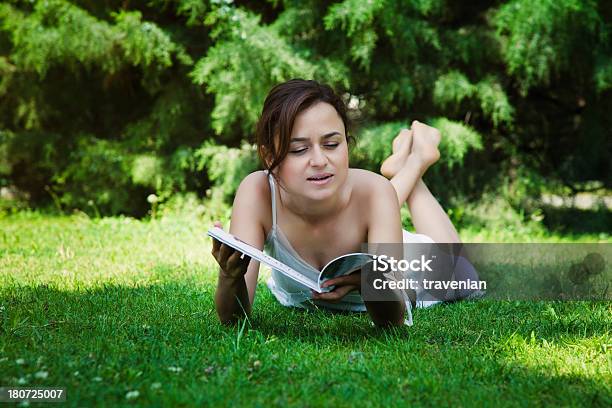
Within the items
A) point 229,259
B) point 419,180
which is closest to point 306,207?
point 229,259

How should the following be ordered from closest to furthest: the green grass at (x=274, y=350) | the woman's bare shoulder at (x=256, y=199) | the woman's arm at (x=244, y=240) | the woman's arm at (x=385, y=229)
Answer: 1. the green grass at (x=274, y=350)
2. the woman's arm at (x=244, y=240)
3. the woman's arm at (x=385, y=229)
4. the woman's bare shoulder at (x=256, y=199)

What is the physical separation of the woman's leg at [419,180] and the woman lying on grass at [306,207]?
2.61ft

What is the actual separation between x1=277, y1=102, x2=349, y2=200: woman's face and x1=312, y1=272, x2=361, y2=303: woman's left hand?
410mm

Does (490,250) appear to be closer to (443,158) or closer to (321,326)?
(443,158)

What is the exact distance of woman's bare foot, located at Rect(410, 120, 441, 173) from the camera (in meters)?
4.27

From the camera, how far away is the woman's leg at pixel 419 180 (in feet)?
13.1

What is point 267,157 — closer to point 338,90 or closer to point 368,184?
point 368,184

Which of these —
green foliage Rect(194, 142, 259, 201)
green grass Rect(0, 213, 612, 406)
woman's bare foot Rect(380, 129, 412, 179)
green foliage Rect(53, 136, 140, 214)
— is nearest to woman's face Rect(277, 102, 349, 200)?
green grass Rect(0, 213, 612, 406)

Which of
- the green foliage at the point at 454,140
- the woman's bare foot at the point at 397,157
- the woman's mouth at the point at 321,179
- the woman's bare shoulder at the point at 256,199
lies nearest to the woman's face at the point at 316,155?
the woman's mouth at the point at 321,179

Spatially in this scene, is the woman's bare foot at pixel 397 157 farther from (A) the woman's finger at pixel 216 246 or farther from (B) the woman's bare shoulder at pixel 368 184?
(A) the woman's finger at pixel 216 246

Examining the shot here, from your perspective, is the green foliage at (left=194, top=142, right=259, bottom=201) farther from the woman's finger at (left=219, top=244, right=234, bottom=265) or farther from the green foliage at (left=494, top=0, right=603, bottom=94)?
the woman's finger at (left=219, top=244, right=234, bottom=265)

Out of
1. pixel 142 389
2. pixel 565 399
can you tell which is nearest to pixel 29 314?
pixel 142 389

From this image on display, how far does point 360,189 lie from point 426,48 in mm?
3736

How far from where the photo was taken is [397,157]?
433 cm
